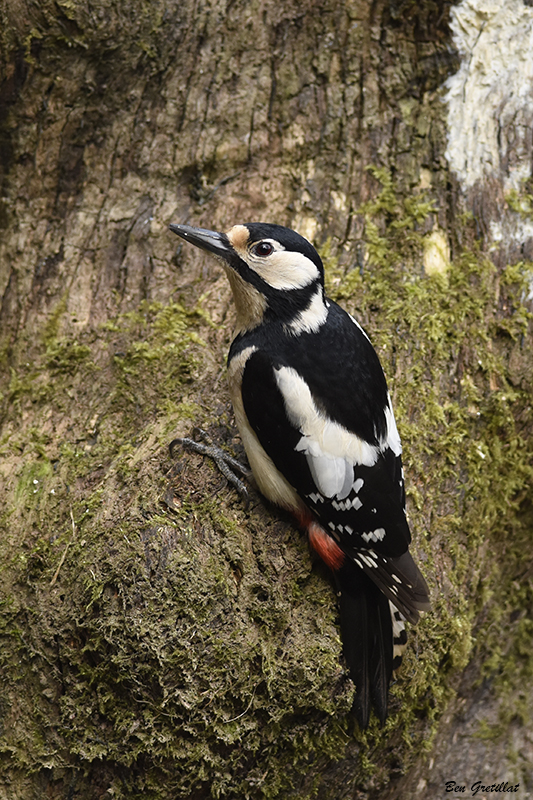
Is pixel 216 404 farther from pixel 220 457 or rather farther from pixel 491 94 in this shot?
pixel 491 94

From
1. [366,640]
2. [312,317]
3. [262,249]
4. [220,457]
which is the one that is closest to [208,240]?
[262,249]

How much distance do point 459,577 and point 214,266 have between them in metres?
1.71

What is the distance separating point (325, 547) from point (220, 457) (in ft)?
1.62

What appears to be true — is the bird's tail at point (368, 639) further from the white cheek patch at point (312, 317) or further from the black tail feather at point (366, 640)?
the white cheek patch at point (312, 317)

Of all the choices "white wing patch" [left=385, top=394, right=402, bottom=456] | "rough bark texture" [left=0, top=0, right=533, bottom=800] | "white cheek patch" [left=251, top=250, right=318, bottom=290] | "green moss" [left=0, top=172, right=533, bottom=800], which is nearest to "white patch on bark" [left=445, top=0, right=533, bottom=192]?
"rough bark texture" [left=0, top=0, right=533, bottom=800]

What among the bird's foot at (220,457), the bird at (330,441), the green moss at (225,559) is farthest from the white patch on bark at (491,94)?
the bird's foot at (220,457)

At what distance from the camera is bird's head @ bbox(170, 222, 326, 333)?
2551mm

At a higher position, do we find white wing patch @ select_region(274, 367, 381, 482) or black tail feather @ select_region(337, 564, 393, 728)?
white wing patch @ select_region(274, 367, 381, 482)

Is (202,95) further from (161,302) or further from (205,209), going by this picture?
(161,302)

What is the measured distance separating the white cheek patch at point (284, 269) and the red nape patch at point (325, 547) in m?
0.93

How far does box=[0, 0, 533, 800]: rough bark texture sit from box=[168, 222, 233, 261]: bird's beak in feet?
1.21

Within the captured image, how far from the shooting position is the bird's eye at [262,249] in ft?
8.36

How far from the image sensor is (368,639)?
2.30 metres

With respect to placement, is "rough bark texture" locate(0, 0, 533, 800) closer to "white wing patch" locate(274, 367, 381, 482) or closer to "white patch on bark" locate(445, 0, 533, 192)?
"white patch on bark" locate(445, 0, 533, 192)
